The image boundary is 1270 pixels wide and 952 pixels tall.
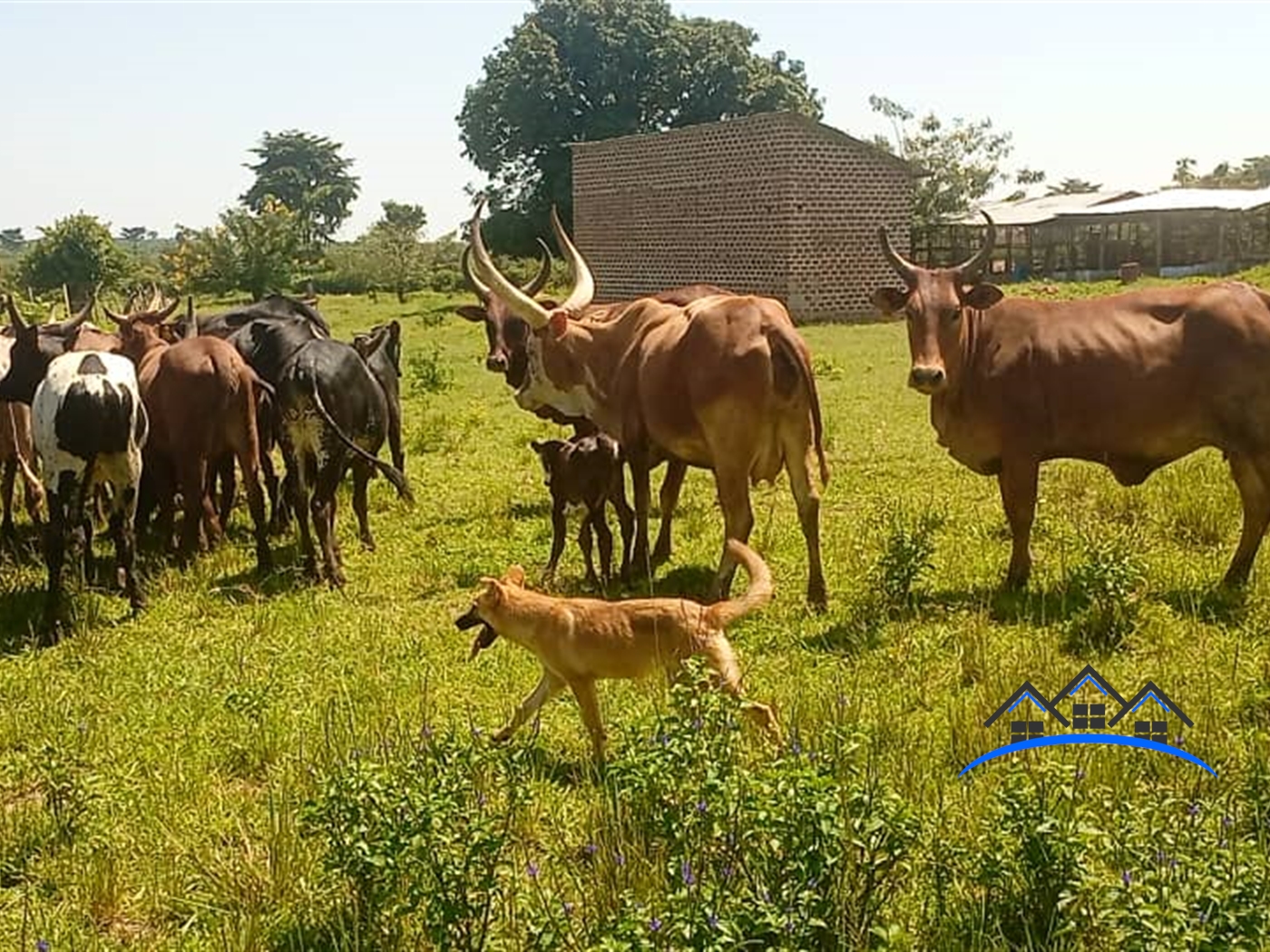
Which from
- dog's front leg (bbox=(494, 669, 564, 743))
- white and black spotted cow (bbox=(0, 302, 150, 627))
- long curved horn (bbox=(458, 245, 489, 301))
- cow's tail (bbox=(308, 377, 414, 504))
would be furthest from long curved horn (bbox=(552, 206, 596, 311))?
dog's front leg (bbox=(494, 669, 564, 743))

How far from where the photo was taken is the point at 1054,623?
6449mm

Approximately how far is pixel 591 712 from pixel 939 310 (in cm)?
365

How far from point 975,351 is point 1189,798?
383 centimetres

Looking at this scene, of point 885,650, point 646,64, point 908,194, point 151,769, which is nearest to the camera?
point 151,769

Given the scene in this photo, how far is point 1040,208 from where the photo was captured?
145ft

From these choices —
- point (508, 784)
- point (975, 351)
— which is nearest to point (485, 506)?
point (975, 351)

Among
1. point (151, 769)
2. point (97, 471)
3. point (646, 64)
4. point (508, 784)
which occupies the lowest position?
point (151, 769)

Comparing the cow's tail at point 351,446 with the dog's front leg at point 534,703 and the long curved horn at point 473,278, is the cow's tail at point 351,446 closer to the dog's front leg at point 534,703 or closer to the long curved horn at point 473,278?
the long curved horn at point 473,278

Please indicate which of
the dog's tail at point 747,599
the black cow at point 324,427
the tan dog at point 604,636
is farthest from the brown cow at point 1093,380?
the black cow at point 324,427

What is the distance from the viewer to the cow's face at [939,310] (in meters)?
7.09

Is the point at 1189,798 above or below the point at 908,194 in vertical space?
below

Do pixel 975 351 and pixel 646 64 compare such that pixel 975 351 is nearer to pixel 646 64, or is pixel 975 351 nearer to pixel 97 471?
pixel 97 471

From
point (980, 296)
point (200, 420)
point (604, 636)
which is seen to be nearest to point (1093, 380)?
point (980, 296)
